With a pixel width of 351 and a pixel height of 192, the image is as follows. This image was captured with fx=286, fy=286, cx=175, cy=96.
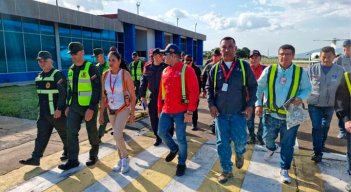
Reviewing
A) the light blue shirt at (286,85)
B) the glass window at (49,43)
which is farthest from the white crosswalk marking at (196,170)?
the glass window at (49,43)

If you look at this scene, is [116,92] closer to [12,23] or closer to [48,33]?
[12,23]

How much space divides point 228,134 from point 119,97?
1860 mm

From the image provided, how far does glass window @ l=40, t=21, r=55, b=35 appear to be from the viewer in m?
21.6

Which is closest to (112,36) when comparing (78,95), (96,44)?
(96,44)

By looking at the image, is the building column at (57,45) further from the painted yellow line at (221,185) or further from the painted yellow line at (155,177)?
the painted yellow line at (221,185)

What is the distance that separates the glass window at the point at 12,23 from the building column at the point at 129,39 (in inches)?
476

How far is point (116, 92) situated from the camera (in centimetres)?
474

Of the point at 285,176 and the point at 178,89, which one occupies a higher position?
the point at 178,89

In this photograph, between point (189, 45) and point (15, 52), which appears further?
point (189, 45)

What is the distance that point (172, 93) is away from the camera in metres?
4.52

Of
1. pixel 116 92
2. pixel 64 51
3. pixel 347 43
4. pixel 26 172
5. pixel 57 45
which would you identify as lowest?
pixel 26 172

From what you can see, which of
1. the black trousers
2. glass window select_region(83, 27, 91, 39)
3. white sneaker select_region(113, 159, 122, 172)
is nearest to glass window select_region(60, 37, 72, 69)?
glass window select_region(83, 27, 91, 39)

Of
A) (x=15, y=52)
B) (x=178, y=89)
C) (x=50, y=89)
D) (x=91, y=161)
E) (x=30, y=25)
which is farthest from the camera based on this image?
(x=30, y=25)

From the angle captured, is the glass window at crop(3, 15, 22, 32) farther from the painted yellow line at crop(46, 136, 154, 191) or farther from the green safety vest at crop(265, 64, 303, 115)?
the green safety vest at crop(265, 64, 303, 115)
